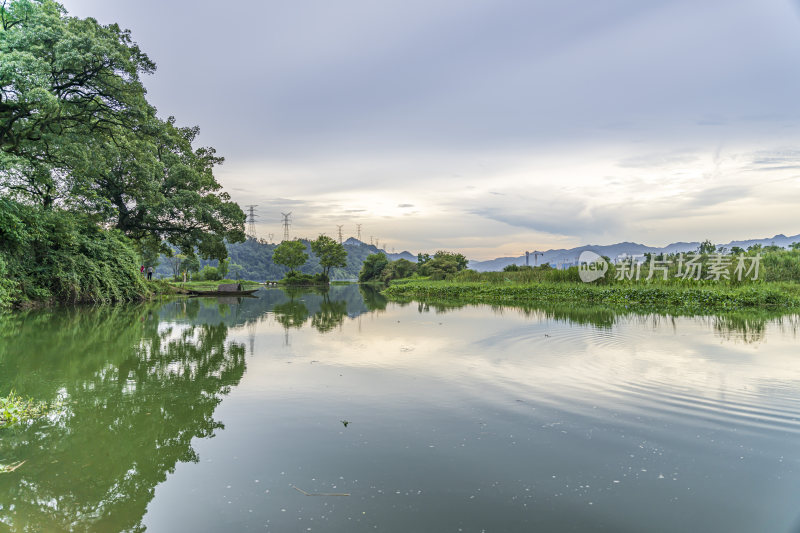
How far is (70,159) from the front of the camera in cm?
1325

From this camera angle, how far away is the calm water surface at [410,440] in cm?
242

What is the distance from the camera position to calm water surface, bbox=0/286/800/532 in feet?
7.93

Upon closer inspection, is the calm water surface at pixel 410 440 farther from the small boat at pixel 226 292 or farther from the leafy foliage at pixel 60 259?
the small boat at pixel 226 292

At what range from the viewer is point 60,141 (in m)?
12.8

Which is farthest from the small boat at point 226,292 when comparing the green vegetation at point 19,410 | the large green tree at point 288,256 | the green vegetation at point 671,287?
the large green tree at point 288,256

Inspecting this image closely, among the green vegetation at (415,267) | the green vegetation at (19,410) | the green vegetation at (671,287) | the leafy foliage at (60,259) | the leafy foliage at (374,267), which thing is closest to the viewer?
the green vegetation at (19,410)

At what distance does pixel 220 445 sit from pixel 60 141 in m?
14.0

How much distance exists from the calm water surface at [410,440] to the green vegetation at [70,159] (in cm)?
835

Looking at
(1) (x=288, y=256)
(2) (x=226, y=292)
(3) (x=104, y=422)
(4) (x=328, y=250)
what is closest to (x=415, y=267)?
(4) (x=328, y=250)

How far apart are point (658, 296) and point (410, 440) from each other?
15.0 meters

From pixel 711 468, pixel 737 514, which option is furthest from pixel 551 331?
pixel 737 514

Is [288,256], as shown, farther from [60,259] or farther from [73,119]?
[73,119]

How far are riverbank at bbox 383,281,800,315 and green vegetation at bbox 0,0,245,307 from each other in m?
15.4

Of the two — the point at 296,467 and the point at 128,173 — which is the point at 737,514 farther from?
the point at 128,173
